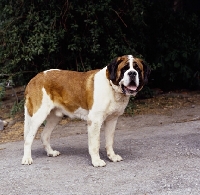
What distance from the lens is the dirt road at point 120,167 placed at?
5625 millimetres

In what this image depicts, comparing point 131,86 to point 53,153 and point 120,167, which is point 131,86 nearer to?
point 120,167

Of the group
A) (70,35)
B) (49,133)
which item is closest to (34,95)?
(49,133)

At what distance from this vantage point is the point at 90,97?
668 cm

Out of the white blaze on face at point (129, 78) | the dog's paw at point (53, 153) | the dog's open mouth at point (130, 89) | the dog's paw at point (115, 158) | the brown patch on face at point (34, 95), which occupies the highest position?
the white blaze on face at point (129, 78)

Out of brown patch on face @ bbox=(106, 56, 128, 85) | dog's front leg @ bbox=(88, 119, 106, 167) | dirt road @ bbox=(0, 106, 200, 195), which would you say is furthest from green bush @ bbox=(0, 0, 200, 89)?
brown patch on face @ bbox=(106, 56, 128, 85)

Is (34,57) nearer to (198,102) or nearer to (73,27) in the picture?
(73,27)

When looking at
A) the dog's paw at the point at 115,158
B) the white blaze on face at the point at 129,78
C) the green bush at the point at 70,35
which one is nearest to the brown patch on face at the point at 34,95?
the dog's paw at the point at 115,158

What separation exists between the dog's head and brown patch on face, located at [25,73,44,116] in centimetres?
124

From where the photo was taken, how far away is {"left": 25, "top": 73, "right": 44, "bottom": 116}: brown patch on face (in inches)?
276

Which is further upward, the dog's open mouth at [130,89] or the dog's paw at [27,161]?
the dog's open mouth at [130,89]

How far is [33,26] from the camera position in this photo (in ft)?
35.4

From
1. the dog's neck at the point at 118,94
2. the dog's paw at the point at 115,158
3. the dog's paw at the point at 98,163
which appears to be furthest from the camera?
the dog's paw at the point at 115,158

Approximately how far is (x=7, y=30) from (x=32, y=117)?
15.0 ft

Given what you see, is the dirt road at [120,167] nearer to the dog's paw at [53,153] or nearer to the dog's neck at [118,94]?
the dog's paw at [53,153]
